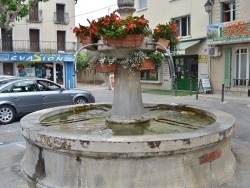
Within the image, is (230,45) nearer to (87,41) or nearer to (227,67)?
(227,67)

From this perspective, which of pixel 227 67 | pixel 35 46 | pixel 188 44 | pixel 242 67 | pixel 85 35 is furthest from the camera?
pixel 35 46

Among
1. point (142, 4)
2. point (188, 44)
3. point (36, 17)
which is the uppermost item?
point (142, 4)

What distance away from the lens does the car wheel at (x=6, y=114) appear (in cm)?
969

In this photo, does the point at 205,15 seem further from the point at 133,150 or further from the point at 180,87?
the point at 133,150

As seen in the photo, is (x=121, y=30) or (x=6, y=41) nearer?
(x=121, y=30)

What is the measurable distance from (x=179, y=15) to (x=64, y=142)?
A: 18514 millimetres

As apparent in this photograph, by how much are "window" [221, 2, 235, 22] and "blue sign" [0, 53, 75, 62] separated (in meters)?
12.8

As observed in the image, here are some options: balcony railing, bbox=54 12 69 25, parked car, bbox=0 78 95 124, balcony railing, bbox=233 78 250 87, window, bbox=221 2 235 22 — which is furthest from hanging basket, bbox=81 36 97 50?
balcony railing, bbox=54 12 69 25

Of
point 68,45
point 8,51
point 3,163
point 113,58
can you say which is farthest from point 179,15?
point 3,163

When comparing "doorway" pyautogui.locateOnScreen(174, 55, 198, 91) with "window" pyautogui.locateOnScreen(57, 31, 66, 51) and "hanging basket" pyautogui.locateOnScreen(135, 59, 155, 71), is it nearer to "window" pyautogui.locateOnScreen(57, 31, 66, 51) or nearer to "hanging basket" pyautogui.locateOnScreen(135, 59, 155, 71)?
"window" pyautogui.locateOnScreen(57, 31, 66, 51)

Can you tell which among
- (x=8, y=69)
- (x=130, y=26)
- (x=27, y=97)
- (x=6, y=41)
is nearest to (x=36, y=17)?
(x=6, y=41)

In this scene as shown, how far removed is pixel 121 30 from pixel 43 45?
25.3 metres

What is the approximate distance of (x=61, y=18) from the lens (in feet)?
98.3

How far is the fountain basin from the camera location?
3.71m
